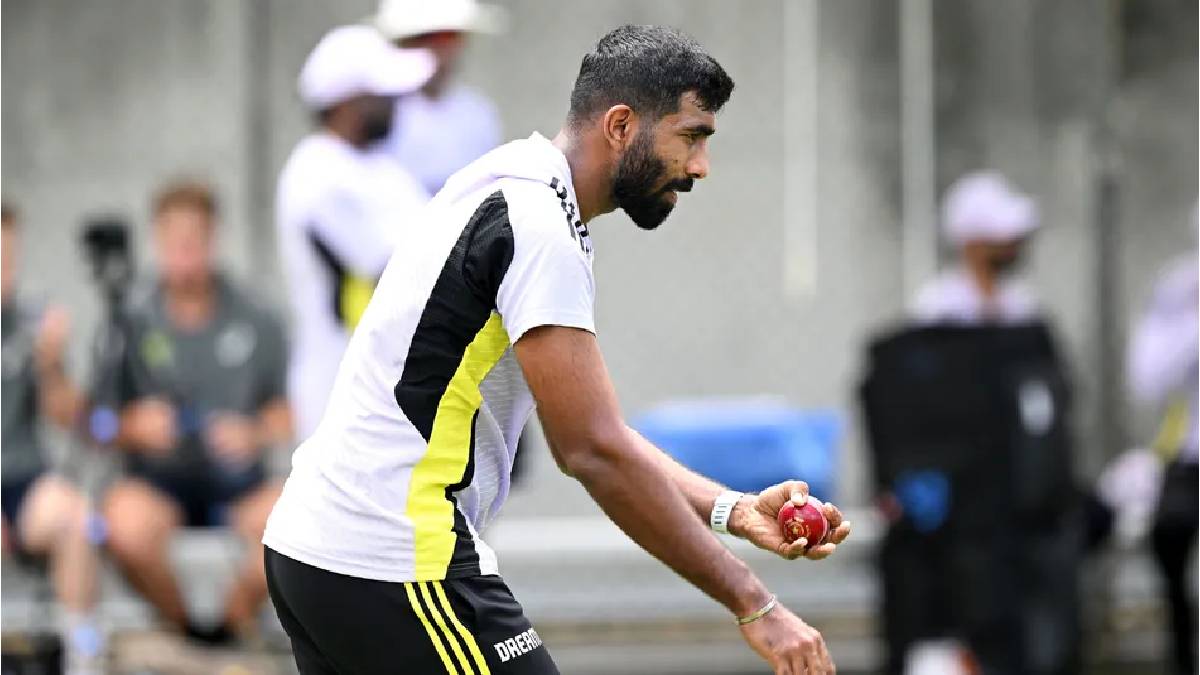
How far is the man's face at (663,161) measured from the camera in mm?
3332

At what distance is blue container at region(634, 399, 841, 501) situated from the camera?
25.1 feet

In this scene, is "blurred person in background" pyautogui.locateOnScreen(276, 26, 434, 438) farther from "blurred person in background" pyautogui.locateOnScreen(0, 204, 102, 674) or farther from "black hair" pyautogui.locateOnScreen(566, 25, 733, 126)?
"black hair" pyautogui.locateOnScreen(566, 25, 733, 126)

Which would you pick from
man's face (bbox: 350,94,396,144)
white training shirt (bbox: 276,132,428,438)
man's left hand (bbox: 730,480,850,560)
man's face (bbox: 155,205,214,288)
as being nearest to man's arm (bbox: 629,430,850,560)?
man's left hand (bbox: 730,480,850,560)

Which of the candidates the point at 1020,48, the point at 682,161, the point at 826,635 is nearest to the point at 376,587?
the point at 682,161

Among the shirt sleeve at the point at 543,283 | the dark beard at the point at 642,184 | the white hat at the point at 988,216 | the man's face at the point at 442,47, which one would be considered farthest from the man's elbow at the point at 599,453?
the white hat at the point at 988,216

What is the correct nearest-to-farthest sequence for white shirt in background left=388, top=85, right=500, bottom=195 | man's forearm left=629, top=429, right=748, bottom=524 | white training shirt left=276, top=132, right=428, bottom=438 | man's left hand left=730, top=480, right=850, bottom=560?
man's left hand left=730, top=480, right=850, bottom=560
man's forearm left=629, top=429, right=748, bottom=524
white training shirt left=276, top=132, right=428, bottom=438
white shirt in background left=388, top=85, right=500, bottom=195

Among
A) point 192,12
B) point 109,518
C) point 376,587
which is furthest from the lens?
point 192,12

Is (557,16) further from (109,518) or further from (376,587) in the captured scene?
(376,587)

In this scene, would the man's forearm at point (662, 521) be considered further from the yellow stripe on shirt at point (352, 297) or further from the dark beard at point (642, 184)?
the yellow stripe on shirt at point (352, 297)

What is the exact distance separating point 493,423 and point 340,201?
2627mm

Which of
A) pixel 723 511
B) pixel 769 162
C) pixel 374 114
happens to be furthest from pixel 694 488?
pixel 769 162

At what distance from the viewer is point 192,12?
26.8 feet

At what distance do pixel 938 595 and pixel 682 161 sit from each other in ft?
13.5

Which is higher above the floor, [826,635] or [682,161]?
[682,161]
